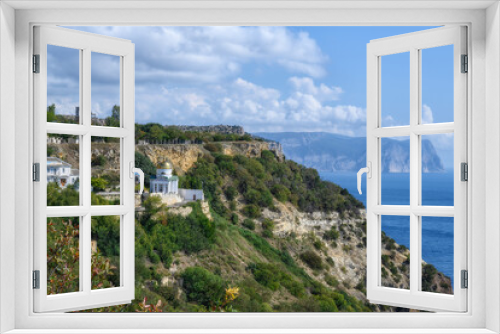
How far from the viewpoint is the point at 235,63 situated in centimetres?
1480

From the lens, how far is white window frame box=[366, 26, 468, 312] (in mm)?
1974

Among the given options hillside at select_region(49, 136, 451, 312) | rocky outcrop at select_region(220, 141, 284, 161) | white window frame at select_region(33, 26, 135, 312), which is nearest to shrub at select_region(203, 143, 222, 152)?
hillside at select_region(49, 136, 451, 312)

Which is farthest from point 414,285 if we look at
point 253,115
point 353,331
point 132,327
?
point 253,115

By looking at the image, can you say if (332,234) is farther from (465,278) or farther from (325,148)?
(465,278)

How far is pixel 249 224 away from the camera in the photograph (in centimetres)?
1664

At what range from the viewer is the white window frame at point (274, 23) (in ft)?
6.20

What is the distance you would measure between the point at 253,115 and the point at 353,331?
12751 millimetres

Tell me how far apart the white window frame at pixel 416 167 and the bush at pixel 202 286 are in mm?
9466

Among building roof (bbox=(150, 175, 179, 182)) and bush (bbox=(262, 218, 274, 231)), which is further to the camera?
bush (bbox=(262, 218, 274, 231))

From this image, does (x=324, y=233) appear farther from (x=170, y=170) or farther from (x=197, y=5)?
(x=197, y=5)

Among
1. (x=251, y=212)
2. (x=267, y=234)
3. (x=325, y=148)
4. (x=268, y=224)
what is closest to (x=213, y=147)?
(x=251, y=212)

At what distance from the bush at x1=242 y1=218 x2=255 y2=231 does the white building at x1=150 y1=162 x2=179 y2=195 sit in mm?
3087

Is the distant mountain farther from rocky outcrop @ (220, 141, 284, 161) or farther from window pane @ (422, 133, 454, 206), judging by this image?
window pane @ (422, 133, 454, 206)

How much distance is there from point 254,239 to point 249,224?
609 mm
